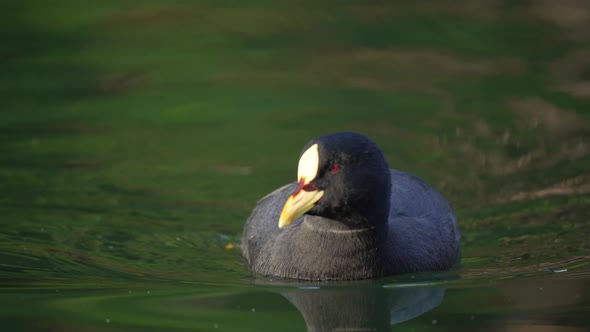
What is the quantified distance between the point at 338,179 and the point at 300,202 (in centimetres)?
27

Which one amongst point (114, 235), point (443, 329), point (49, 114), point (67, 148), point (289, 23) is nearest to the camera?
point (443, 329)

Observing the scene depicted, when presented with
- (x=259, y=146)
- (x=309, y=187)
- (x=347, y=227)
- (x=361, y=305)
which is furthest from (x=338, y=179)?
(x=259, y=146)

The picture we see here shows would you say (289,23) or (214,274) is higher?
(289,23)

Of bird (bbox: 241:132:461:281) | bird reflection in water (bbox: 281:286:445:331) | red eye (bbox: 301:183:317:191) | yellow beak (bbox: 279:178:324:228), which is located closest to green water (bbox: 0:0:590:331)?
bird reflection in water (bbox: 281:286:445:331)

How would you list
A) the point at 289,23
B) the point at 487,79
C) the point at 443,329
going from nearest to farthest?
the point at 443,329
the point at 487,79
the point at 289,23

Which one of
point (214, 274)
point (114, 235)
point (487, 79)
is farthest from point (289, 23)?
point (214, 274)

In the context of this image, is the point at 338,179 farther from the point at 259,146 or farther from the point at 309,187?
the point at 259,146

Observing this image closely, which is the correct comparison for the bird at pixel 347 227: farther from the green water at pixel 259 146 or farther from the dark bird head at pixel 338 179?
the green water at pixel 259 146

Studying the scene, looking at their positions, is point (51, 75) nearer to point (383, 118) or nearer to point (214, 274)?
point (383, 118)

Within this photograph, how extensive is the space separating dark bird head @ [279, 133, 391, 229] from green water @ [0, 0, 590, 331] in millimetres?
499

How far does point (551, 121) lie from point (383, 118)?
1.76 meters

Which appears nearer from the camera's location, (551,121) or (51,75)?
(551,121)

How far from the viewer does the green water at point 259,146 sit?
653 cm

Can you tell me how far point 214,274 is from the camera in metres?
7.72
